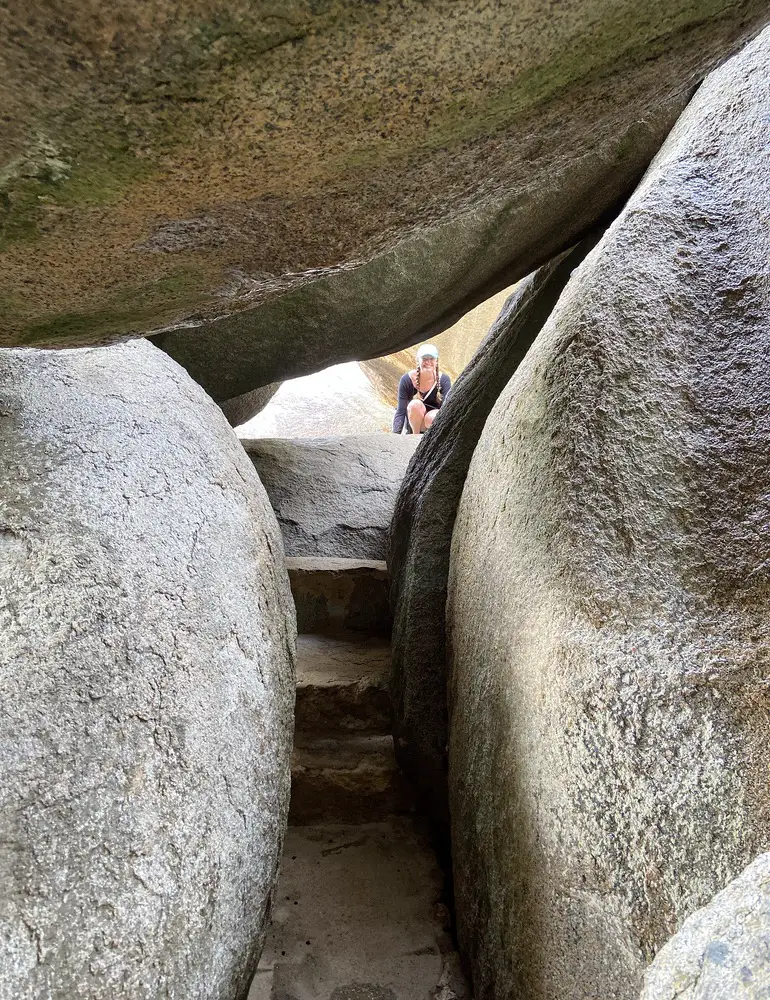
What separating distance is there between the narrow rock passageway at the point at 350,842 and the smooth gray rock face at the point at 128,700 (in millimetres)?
535

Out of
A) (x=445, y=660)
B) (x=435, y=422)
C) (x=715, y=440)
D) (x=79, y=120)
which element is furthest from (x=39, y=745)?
(x=435, y=422)

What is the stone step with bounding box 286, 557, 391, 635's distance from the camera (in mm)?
2453

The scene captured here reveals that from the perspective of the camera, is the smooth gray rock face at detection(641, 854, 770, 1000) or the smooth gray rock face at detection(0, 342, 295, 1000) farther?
the smooth gray rock face at detection(0, 342, 295, 1000)

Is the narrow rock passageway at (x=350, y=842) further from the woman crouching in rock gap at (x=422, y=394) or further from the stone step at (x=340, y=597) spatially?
the woman crouching in rock gap at (x=422, y=394)

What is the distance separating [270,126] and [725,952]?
0.65 meters

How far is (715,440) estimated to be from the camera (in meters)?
1.01

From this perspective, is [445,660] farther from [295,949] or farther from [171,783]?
[171,783]

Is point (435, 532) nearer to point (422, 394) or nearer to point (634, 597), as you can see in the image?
point (634, 597)

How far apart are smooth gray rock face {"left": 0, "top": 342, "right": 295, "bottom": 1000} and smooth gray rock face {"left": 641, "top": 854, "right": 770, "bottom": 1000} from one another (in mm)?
598

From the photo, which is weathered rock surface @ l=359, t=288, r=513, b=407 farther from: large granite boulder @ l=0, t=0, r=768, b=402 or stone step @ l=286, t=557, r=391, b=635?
large granite boulder @ l=0, t=0, r=768, b=402

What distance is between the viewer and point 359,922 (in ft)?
5.39

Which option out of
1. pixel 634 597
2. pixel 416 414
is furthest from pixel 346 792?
pixel 416 414

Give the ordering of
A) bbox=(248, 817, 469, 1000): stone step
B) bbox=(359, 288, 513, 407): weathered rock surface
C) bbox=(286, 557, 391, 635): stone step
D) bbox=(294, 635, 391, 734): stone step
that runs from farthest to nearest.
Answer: bbox=(359, 288, 513, 407): weathered rock surface → bbox=(286, 557, 391, 635): stone step → bbox=(294, 635, 391, 734): stone step → bbox=(248, 817, 469, 1000): stone step

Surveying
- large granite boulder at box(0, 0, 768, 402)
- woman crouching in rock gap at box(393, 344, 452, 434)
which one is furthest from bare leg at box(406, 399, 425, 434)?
large granite boulder at box(0, 0, 768, 402)
